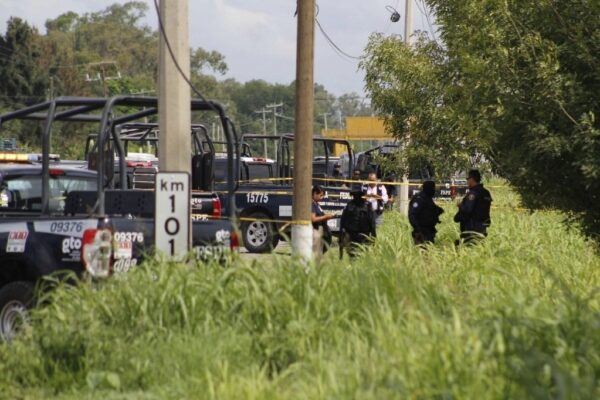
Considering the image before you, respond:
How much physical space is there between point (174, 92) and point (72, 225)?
2.23 metres

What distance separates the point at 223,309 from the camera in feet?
34.3

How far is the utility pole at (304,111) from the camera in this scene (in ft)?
48.4

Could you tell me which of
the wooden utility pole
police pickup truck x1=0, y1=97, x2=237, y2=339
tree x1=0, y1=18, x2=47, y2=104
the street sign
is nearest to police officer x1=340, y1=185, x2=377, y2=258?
police pickup truck x1=0, y1=97, x2=237, y2=339

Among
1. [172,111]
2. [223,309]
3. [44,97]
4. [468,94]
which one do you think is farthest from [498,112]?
[44,97]

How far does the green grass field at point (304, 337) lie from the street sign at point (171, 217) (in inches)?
24.2

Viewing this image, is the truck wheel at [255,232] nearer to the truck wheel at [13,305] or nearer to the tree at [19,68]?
the truck wheel at [13,305]

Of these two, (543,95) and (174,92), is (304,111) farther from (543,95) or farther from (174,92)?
(543,95)

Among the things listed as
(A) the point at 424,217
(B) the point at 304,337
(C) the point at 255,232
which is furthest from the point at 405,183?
(B) the point at 304,337

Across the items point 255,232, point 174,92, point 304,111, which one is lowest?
point 255,232

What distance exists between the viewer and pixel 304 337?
9.40 meters

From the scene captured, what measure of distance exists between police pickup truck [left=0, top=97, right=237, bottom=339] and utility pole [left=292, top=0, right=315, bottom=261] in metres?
1.71

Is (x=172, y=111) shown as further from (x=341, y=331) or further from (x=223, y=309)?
(x=341, y=331)

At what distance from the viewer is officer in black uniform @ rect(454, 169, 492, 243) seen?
1905 cm

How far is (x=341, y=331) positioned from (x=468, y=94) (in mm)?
7250
